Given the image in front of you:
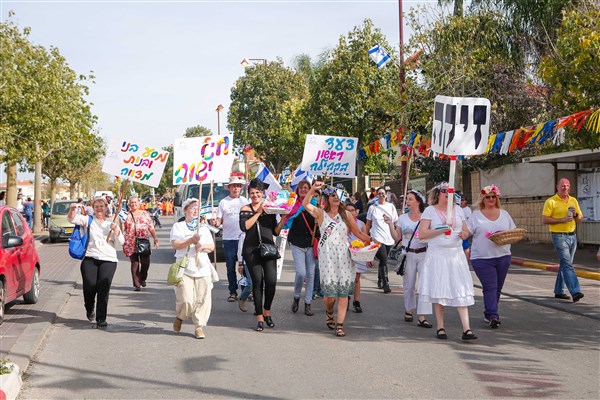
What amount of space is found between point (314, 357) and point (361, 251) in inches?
64.5

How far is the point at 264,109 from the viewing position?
172 ft

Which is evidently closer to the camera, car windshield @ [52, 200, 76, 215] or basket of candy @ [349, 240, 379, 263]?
basket of candy @ [349, 240, 379, 263]

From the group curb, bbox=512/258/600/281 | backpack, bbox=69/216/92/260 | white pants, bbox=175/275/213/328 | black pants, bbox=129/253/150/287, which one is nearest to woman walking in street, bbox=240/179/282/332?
white pants, bbox=175/275/213/328

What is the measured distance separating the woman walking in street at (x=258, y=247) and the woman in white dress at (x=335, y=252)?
2.24 ft

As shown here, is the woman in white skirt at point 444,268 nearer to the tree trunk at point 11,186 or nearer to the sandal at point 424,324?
the sandal at point 424,324

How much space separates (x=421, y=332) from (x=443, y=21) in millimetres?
17536

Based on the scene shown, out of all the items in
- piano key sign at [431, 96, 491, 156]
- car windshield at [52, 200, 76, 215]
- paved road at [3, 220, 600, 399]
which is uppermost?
piano key sign at [431, 96, 491, 156]

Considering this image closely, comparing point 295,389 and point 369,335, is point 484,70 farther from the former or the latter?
point 295,389

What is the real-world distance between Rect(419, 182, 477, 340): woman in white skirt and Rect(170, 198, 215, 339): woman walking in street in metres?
2.47

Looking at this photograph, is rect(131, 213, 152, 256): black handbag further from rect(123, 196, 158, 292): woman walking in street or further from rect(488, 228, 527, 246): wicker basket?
rect(488, 228, 527, 246): wicker basket

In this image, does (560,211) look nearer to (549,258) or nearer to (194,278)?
(194,278)

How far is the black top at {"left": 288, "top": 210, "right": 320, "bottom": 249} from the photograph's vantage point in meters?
10.1

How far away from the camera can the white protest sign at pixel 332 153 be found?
52.9ft

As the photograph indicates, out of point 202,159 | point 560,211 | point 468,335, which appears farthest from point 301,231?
point 560,211
